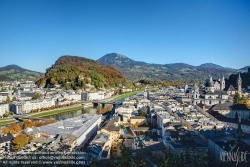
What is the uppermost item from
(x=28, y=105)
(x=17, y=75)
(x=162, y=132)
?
(x=17, y=75)

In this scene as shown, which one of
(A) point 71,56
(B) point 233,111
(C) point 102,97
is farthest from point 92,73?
(B) point 233,111

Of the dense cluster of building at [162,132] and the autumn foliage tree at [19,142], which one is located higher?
the dense cluster of building at [162,132]

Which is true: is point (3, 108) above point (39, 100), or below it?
below

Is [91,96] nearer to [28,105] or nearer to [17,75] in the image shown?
[28,105]

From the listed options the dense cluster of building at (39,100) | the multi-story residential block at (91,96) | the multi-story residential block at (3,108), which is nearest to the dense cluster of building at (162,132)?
the multi-story residential block at (3,108)

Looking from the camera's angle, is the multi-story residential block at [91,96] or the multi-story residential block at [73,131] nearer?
the multi-story residential block at [73,131]

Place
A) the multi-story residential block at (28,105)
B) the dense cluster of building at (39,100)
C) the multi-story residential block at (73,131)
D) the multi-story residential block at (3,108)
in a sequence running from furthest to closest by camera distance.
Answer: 1. the dense cluster of building at (39,100)
2. the multi-story residential block at (28,105)
3. the multi-story residential block at (3,108)
4. the multi-story residential block at (73,131)

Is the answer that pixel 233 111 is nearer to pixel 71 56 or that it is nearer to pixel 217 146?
pixel 217 146

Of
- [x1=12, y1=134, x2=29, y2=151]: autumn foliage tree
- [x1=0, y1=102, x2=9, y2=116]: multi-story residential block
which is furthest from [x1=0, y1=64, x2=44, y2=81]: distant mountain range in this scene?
[x1=12, y1=134, x2=29, y2=151]: autumn foliage tree

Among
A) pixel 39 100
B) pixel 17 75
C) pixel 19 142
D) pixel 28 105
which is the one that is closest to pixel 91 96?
pixel 39 100

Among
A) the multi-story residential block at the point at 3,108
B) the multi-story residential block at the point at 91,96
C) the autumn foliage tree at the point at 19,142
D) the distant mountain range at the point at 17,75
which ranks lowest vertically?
the autumn foliage tree at the point at 19,142

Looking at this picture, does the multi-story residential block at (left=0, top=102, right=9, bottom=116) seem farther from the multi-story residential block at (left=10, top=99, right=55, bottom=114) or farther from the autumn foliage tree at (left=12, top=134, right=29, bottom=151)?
the autumn foliage tree at (left=12, top=134, right=29, bottom=151)

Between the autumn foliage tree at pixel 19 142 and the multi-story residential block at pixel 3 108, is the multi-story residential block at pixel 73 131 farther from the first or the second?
the multi-story residential block at pixel 3 108
